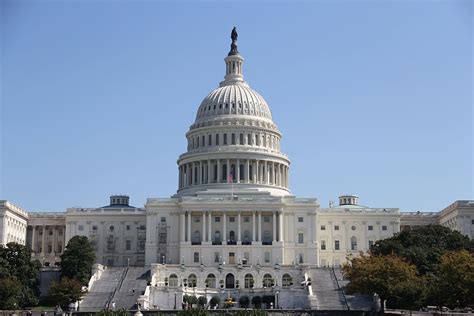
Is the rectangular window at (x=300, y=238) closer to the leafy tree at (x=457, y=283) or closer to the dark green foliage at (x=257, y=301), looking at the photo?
the dark green foliage at (x=257, y=301)

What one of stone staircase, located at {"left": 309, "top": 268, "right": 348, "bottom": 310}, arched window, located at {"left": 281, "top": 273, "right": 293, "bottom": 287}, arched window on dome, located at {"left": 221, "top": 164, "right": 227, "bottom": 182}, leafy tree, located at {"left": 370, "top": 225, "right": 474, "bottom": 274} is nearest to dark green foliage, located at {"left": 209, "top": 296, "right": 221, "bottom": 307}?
arched window, located at {"left": 281, "top": 273, "right": 293, "bottom": 287}

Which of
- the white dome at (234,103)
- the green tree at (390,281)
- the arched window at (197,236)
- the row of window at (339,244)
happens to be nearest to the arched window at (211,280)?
the arched window at (197,236)

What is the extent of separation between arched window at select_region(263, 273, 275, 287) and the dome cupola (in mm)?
26978

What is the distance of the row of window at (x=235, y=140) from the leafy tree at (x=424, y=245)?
130 ft

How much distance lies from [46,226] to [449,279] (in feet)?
327

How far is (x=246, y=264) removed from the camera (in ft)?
469

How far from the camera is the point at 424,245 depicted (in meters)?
128

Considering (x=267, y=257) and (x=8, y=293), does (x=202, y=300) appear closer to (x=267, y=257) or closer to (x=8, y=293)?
(x=267, y=257)

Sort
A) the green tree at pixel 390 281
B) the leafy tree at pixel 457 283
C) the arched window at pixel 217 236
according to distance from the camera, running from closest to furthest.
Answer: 1. the leafy tree at pixel 457 283
2. the green tree at pixel 390 281
3. the arched window at pixel 217 236

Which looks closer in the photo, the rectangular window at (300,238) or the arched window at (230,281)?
the arched window at (230,281)

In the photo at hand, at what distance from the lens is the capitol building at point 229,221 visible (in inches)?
5674

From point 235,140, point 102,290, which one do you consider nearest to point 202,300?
point 102,290

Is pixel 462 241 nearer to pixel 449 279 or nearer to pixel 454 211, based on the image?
pixel 454 211

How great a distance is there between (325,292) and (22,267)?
140 ft
